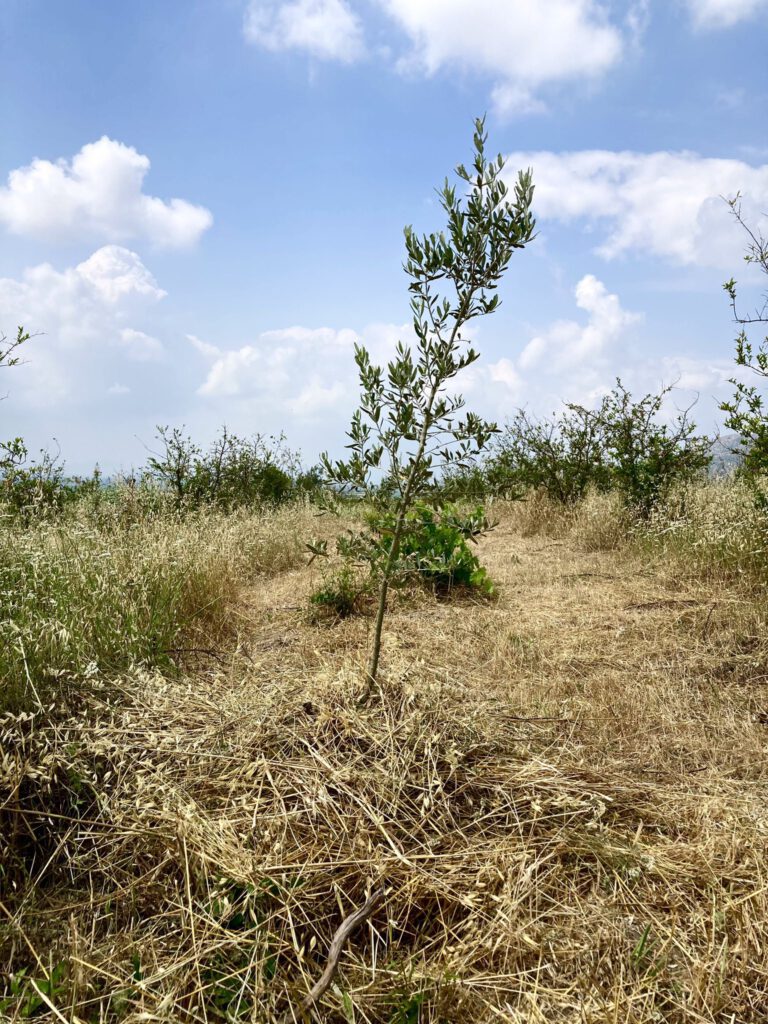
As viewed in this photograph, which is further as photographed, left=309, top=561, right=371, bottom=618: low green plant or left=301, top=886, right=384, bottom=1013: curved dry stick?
left=309, top=561, right=371, bottom=618: low green plant

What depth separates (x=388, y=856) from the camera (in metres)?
2.16

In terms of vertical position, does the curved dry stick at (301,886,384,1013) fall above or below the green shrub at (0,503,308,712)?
below

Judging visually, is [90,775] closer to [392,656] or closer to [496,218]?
[392,656]

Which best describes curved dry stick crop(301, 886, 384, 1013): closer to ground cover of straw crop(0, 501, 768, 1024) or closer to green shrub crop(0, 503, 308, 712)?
ground cover of straw crop(0, 501, 768, 1024)

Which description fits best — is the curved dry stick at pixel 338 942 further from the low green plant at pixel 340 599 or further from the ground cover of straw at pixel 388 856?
the low green plant at pixel 340 599

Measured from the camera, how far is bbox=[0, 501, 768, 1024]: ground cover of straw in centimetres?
179

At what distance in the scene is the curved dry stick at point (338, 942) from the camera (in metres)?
1.73

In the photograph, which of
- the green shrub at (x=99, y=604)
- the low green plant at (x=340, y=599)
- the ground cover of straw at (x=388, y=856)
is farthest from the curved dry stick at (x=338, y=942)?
the low green plant at (x=340, y=599)

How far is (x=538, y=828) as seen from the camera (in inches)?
92.5

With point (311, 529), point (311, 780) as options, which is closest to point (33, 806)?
point (311, 780)

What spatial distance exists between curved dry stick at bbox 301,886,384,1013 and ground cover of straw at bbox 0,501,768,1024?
34mm

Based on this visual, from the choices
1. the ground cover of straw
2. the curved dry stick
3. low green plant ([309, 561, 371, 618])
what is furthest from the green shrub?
the curved dry stick

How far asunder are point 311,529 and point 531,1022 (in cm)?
853

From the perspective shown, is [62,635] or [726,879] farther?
[62,635]
